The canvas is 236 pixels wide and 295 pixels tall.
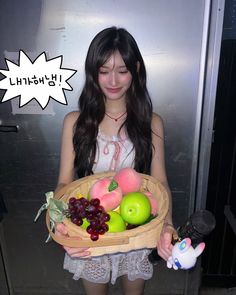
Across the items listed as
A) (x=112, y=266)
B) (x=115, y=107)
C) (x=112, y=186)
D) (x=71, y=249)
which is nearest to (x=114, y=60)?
(x=115, y=107)

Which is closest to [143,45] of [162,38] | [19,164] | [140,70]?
[162,38]

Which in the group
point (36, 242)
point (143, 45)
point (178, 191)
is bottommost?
point (36, 242)

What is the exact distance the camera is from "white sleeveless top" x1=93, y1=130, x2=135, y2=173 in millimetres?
1355

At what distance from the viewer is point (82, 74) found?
1.62 meters

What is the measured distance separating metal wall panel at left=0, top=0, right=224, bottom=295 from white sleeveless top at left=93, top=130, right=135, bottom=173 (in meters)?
0.38

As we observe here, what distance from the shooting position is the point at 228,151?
1729mm

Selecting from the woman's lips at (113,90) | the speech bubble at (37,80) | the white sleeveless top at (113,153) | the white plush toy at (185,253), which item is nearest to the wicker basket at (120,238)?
the white plush toy at (185,253)

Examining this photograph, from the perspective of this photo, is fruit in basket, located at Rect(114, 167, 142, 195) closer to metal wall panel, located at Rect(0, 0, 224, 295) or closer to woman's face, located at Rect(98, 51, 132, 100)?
woman's face, located at Rect(98, 51, 132, 100)

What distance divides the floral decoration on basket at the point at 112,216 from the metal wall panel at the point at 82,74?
672mm

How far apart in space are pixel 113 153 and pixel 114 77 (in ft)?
1.07

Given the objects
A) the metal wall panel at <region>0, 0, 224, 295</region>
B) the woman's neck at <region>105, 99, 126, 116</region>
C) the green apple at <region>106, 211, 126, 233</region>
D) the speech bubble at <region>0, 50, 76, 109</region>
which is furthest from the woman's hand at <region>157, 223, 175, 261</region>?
the speech bubble at <region>0, 50, 76, 109</region>

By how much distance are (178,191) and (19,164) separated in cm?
93

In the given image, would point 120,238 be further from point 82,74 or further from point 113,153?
point 82,74

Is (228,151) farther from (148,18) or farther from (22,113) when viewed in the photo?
(22,113)
